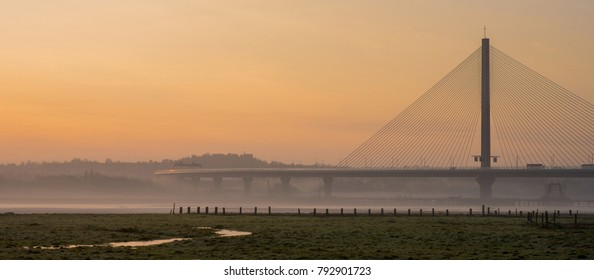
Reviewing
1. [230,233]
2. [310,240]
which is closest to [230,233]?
[230,233]

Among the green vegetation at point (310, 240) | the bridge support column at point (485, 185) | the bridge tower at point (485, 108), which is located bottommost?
the green vegetation at point (310, 240)

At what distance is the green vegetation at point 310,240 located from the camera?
37.7m

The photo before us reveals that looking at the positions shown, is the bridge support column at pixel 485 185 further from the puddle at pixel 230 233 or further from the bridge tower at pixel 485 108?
the puddle at pixel 230 233

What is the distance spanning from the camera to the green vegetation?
37.7 m

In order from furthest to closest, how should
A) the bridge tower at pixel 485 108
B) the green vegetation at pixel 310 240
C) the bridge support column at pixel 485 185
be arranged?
the bridge support column at pixel 485 185 → the bridge tower at pixel 485 108 → the green vegetation at pixel 310 240

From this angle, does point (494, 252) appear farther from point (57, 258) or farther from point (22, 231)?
point (22, 231)

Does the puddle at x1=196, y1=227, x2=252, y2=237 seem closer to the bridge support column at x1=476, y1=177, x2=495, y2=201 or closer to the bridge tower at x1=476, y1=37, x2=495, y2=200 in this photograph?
the bridge tower at x1=476, y1=37, x2=495, y2=200

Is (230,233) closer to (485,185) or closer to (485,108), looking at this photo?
(485,108)

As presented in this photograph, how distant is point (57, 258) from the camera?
35469 mm

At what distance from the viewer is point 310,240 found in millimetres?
45688

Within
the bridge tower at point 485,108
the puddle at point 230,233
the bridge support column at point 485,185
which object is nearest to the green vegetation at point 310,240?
the puddle at point 230,233
